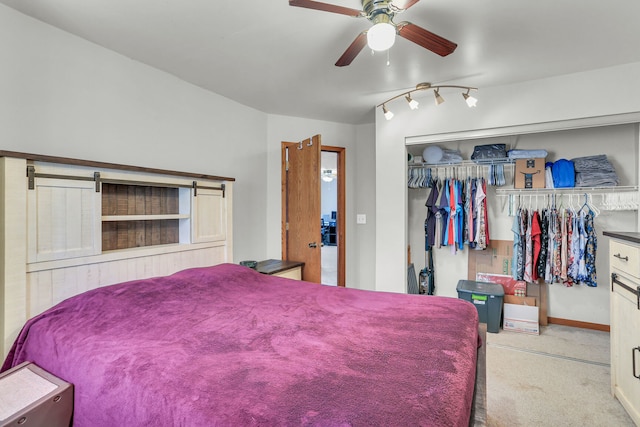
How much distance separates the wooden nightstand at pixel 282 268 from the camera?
2922 mm

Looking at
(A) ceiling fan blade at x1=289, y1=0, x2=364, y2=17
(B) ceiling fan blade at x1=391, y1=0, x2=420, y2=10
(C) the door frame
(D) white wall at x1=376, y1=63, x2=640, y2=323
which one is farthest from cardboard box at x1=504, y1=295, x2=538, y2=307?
(A) ceiling fan blade at x1=289, y1=0, x2=364, y2=17

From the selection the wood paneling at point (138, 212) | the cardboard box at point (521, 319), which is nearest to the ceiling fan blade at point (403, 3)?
the wood paneling at point (138, 212)

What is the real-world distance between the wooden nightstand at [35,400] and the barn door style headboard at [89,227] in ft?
1.23

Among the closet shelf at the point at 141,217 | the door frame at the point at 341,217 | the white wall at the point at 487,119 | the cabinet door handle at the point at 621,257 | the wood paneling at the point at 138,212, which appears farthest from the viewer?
the door frame at the point at 341,217

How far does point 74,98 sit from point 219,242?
1433mm

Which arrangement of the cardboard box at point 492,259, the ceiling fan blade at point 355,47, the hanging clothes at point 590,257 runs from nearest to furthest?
1. the ceiling fan blade at point 355,47
2. the hanging clothes at point 590,257
3. the cardboard box at point 492,259

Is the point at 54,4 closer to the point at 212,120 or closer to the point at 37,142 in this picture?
the point at 37,142

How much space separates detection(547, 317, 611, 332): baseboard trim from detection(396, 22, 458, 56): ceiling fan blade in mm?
3343

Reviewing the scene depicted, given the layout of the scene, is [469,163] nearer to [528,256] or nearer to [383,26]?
[528,256]

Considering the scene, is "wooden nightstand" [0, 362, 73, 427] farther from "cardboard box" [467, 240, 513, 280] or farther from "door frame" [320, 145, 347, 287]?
"cardboard box" [467, 240, 513, 280]

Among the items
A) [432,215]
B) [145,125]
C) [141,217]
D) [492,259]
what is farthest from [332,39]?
[492,259]

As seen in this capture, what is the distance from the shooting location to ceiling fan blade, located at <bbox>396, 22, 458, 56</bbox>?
5.32 ft

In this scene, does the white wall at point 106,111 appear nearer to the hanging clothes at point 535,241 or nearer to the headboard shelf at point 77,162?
the headboard shelf at point 77,162

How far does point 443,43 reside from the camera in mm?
1729
